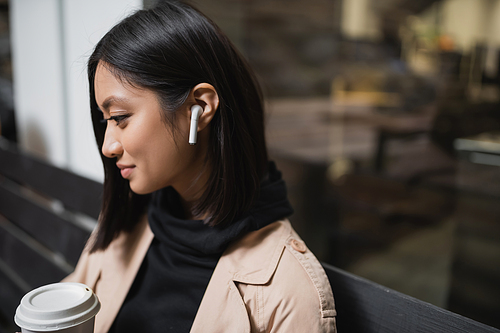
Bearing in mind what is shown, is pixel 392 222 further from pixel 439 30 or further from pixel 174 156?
pixel 174 156

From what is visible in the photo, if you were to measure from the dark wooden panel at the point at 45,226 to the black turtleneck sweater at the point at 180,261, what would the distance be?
707 millimetres

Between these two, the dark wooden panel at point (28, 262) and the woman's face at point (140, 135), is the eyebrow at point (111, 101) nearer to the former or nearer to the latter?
the woman's face at point (140, 135)

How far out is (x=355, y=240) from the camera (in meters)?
3.50

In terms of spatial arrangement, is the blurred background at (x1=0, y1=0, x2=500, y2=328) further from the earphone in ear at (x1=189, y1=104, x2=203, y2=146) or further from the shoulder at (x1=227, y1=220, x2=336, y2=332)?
the shoulder at (x1=227, y1=220, x2=336, y2=332)

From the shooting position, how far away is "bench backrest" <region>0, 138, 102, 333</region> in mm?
1761

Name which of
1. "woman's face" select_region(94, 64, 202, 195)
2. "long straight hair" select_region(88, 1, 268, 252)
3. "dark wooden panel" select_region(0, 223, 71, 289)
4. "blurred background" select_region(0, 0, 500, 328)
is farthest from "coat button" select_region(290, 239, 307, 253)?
"dark wooden panel" select_region(0, 223, 71, 289)

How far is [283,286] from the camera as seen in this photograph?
0.83 metres

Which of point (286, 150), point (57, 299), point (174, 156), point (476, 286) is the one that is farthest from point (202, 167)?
point (286, 150)

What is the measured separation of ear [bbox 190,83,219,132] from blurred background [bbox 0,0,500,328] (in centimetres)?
71

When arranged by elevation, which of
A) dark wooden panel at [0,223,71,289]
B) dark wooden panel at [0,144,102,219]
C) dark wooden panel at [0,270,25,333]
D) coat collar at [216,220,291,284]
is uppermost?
coat collar at [216,220,291,284]

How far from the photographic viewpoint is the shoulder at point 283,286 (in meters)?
0.81

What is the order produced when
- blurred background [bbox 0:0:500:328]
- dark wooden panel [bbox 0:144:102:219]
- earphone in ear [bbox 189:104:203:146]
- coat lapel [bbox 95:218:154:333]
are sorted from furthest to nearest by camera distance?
blurred background [bbox 0:0:500:328] < dark wooden panel [bbox 0:144:102:219] < coat lapel [bbox 95:218:154:333] < earphone in ear [bbox 189:104:203:146]

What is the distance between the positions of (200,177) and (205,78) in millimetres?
256

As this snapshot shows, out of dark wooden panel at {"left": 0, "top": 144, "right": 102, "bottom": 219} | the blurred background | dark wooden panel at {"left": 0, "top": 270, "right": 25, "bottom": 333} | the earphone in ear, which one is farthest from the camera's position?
the blurred background
